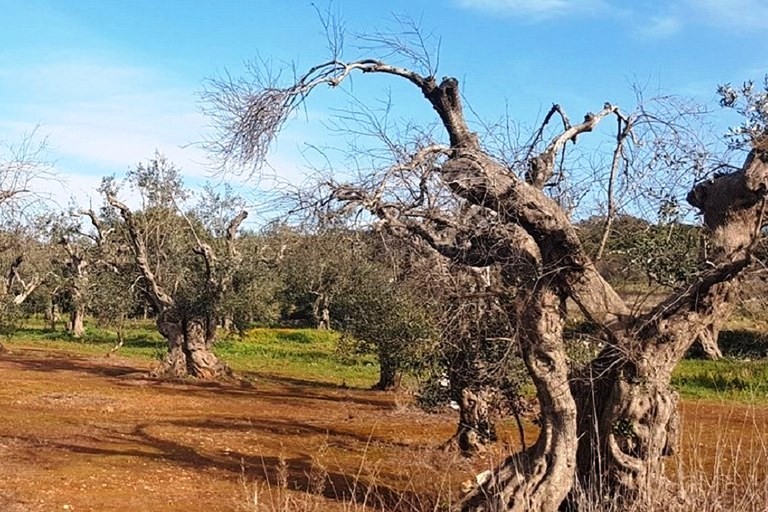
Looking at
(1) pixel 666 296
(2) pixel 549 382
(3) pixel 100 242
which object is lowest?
(2) pixel 549 382

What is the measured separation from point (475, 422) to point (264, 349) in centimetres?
2297

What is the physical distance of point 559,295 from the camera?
7.77 metres

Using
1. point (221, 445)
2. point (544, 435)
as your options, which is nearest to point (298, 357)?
point (221, 445)

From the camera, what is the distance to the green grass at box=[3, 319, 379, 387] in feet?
88.0

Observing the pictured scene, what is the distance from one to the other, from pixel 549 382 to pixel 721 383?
1830 cm

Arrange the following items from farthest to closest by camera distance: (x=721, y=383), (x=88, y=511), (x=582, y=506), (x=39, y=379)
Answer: (x=721, y=383), (x=39, y=379), (x=88, y=511), (x=582, y=506)

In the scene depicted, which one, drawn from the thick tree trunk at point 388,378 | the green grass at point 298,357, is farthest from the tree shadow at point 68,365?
the thick tree trunk at point 388,378

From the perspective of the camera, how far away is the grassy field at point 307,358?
23.4m

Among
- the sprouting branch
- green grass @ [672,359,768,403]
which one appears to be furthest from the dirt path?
green grass @ [672,359,768,403]

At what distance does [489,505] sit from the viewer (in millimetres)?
7477

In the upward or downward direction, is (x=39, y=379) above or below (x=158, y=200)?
below

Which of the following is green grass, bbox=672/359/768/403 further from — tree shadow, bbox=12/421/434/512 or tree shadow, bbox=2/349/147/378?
tree shadow, bbox=2/349/147/378

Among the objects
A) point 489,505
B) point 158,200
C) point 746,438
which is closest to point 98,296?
point 158,200

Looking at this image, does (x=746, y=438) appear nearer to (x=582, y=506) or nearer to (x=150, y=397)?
(x=582, y=506)
